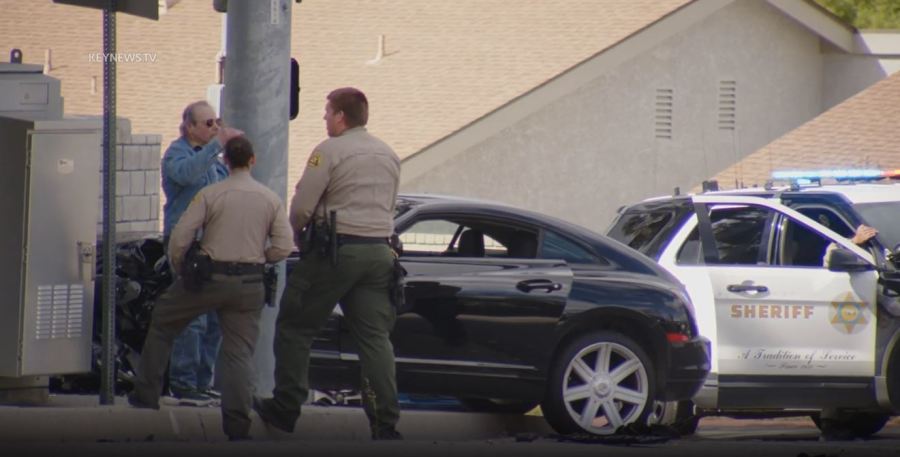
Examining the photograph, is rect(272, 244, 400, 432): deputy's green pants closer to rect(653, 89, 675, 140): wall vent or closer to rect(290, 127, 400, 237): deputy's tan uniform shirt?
rect(290, 127, 400, 237): deputy's tan uniform shirt

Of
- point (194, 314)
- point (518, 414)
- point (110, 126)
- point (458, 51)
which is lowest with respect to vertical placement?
point (518, 414)

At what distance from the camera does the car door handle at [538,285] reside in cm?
973

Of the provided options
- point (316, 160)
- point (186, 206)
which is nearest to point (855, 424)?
point (316, 160)

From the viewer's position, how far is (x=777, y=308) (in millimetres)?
10781

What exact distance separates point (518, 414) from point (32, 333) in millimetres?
3169

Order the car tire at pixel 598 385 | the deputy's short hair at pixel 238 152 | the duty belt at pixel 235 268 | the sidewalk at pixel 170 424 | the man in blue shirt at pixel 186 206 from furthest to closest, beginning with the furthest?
the car tire at pixel 598 385, the man in blue shirt at pixel 186 206, the deputy's short hair at pixel 238 152, the duty belt at pixel 235 268, the sidewalk at pixel 170 424

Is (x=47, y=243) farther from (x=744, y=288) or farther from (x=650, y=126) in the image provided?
(x=650, y=126)

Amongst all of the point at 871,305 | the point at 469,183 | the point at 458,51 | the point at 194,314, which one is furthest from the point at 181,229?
the point at 458,51

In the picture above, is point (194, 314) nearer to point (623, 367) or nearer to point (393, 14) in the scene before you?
point (623, 367)

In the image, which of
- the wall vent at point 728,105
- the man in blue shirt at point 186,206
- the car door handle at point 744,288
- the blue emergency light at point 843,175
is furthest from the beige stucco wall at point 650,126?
the man in blue shirt at point 186,206

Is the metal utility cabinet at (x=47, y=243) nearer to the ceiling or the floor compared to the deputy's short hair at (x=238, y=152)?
nearer to the floor

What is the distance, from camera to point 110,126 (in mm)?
8672

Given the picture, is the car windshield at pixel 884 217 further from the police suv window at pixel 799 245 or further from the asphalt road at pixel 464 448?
the asphalt road at pixel 464 448

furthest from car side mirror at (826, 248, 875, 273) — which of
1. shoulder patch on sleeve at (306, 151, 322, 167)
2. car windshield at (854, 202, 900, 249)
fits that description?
shoulder patch on sleeve at (306, 151, 322, 167)
